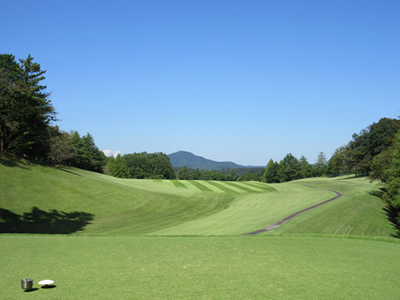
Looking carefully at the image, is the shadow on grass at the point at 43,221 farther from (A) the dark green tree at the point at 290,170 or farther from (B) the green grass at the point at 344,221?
(A) the dark green tree at the point at 290,170

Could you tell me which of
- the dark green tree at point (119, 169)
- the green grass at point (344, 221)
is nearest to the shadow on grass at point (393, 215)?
the green grass at point (344, 221)

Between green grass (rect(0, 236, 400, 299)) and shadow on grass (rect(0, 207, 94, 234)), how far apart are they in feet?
47.6

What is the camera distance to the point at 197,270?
7.66m

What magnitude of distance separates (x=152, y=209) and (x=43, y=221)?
11.9 metres

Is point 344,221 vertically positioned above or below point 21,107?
below

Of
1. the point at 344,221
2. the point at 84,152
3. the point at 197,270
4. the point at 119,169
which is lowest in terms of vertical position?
the point at 344,221

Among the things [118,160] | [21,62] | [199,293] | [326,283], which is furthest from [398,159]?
[118,160]

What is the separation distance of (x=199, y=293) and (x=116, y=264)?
2.99m

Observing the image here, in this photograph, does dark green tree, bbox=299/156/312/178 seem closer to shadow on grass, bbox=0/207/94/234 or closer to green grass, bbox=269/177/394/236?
green grass, bbox=269/177/394/236

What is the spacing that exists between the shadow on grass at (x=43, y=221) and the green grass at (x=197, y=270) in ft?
47.6

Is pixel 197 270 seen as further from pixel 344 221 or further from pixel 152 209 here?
pixel 152 209

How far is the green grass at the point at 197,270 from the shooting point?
617 centimetres

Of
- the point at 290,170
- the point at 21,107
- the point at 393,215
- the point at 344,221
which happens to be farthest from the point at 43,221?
the point at 290,170

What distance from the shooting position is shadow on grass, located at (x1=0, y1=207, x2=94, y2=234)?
2439 cm
